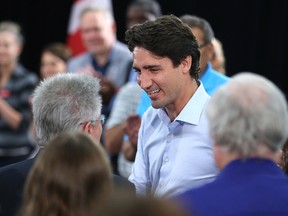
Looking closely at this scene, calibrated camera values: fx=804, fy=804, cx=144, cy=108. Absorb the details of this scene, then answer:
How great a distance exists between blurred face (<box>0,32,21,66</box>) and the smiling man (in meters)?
3.16

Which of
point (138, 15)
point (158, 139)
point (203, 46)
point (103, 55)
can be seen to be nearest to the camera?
point (158, 139)

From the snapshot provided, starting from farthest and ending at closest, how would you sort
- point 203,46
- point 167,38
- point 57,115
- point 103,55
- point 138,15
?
point 103,55 → point 138,15 → point 203,46 → point 167,38 → point 57,115

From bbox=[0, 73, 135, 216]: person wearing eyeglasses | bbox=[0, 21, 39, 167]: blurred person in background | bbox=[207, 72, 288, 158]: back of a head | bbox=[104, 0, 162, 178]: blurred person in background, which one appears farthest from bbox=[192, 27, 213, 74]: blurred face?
bbox=[0, 21, 39, 167]: blurred person in background

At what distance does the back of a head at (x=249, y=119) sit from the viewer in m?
2.40

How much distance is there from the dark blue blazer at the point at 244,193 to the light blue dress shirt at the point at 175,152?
820 mm

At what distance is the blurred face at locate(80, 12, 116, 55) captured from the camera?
5.93 m

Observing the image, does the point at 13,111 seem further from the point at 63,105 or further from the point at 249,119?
the point at 249,119

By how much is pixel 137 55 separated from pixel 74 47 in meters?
4.00

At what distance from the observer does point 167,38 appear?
335cm

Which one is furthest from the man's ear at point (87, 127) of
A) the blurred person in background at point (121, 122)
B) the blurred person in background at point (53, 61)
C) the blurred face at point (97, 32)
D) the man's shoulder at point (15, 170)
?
the blurred person in background at point (53, 61)

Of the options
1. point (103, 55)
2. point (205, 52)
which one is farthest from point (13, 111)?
point (205, 52)

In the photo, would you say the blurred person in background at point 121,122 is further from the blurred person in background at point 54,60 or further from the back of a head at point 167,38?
the back of a head at point 167,38

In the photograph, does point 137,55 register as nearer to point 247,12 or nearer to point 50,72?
point 50,72

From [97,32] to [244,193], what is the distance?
378 centimetres
